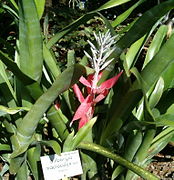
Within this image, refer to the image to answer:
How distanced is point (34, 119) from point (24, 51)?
7.3 inches

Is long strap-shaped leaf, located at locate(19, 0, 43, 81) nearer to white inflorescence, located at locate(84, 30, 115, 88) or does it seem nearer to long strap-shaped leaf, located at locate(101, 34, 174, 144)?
white inflorescence, located at locate(84, 30, 115, 88)

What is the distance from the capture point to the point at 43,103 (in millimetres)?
936

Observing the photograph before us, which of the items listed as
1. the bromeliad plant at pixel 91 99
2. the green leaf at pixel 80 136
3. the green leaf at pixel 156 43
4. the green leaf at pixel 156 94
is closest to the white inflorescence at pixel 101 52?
the bromeliad plant at pixel 91 99

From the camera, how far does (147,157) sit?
1.25m

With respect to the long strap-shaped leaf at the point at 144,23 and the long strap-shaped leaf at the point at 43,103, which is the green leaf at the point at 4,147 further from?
the long strap-shaped leaf at the point at 144,23

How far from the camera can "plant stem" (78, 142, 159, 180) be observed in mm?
956

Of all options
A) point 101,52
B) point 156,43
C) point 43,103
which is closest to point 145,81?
point 101,52

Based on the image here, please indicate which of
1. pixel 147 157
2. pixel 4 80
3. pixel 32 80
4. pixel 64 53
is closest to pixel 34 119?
pixel 32 80

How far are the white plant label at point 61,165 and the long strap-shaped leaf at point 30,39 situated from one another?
0.23m

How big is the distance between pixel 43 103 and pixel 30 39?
0.17 metres

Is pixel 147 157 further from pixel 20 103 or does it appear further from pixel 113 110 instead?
pixel 20 103

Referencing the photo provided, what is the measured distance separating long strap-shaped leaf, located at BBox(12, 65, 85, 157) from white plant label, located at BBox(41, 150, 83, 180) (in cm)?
8

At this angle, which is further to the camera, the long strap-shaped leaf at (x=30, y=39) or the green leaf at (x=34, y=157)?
the green leaf at (x=34, y=157)

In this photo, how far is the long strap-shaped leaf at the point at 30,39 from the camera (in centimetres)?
92
